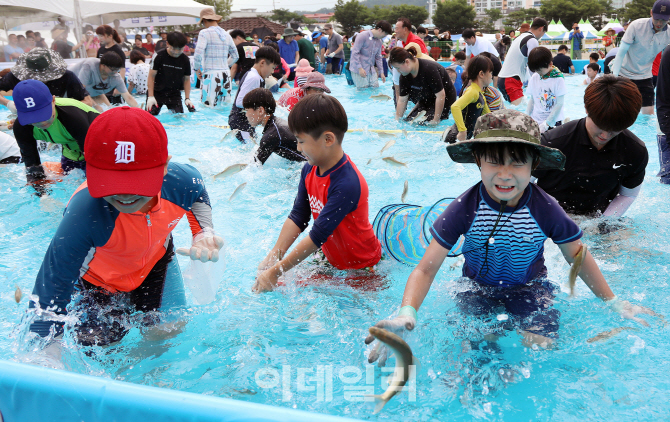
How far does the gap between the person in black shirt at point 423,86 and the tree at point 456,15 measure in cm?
7540

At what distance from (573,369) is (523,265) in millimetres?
597

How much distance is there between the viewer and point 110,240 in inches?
87.0

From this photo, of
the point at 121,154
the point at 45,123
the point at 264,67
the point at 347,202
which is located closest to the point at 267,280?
the point at 347,202

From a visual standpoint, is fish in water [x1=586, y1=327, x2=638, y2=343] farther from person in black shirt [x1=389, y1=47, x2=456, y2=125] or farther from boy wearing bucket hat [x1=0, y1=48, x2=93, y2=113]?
boy wearing bucket hat [x1=0, y1=48, x2=93, y2=113]

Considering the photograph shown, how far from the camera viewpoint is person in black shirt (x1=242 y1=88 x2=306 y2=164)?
5.58 metres

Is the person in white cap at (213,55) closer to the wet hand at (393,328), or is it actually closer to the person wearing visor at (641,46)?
the person wearing visor at (641,46)

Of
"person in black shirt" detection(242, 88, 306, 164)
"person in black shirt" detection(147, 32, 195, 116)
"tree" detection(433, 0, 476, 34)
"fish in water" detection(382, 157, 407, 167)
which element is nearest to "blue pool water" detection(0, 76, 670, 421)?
"person in black shirt" detection(242, 88, 306, 164)

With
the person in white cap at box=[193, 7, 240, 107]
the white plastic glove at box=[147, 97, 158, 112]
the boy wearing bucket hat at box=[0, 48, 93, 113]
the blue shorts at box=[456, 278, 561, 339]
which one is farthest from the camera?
the person in white cap at box=[193, 7, 240, 107]

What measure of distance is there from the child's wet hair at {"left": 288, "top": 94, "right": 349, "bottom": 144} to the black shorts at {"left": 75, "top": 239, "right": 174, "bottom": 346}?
982 mm

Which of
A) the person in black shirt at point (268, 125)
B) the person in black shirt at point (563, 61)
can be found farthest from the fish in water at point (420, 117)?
the person in black shirt at point (563, 61)

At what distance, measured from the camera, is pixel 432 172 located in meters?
6.64

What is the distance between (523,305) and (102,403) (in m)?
1.89

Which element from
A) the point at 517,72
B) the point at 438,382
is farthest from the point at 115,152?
the point at 517,72

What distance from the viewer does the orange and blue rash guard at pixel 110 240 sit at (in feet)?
6.63
